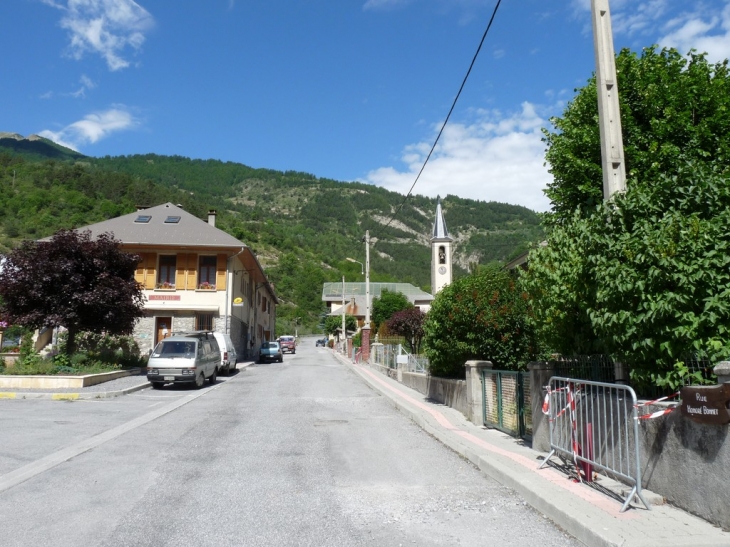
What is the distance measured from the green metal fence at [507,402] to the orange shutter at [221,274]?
82.6 feet

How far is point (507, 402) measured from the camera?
10.3 m

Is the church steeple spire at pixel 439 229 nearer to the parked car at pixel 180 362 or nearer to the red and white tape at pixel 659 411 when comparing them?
the parked car at pixel 180 362

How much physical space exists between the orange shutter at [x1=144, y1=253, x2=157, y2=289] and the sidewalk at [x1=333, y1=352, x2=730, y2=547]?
90.8 feet

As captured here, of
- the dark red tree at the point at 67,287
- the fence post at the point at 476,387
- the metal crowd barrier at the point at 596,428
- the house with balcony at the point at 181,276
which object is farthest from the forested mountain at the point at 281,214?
the metal crowd barrier at the point at 596,428

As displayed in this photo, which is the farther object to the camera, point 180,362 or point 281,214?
point 281,214

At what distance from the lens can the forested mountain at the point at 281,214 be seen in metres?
67.2

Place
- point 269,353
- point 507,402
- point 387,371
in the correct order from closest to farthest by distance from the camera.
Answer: point 507,402
point 387,371
point 269,353

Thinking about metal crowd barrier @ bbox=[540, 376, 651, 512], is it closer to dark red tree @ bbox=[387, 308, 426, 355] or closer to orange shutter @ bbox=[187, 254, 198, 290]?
dark red tree @ bbox=[387, 308, 426, 355]

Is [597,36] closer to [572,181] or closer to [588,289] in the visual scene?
[588,289]

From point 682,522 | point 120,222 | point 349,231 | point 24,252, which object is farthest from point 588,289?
point 349,231

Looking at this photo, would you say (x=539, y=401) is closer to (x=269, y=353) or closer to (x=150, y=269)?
(x=150, y=269)

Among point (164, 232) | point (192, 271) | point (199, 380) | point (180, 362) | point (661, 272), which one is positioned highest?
point (164, 232)

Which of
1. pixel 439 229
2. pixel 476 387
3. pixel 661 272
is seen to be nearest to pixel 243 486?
pixel 661 272

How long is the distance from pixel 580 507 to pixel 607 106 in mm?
4857
